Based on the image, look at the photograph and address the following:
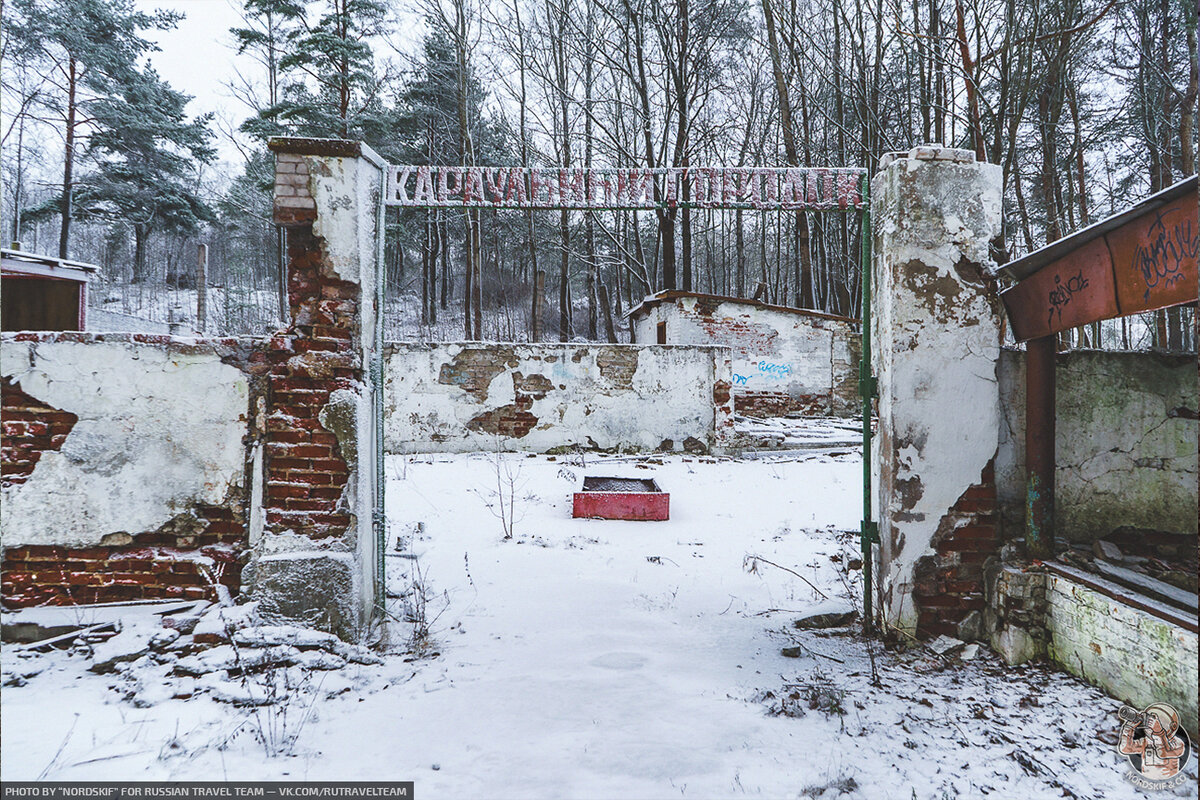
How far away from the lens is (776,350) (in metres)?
15.9

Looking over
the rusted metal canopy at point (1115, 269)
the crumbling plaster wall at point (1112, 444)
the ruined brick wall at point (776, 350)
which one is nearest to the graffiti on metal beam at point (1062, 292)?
the rusted metal canopy at point (1115, 269)

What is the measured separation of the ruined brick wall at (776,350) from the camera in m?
15.7

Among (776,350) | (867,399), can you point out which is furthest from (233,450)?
(776,350)

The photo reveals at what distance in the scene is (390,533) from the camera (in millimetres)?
6008

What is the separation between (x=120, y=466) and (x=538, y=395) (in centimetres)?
767

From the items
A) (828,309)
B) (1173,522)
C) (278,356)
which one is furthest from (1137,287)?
(828,309)

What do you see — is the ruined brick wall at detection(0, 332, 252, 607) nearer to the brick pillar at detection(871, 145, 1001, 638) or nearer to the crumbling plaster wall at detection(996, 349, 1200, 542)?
the brick pillar at detection(871, 145, 1001, 638)

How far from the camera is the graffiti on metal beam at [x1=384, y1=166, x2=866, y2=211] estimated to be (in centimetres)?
388

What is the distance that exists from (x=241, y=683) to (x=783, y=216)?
2694 cm

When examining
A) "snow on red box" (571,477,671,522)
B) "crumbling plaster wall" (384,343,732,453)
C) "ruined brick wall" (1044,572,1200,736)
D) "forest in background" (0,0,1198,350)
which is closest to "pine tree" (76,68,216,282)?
"forest in background" (0,0,1198,350)

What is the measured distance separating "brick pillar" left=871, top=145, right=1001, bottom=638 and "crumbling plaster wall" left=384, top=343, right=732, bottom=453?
741 centimetres

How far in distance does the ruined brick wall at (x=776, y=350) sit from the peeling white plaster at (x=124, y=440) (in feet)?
42.0

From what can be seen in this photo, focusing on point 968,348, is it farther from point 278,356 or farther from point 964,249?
point 278,356

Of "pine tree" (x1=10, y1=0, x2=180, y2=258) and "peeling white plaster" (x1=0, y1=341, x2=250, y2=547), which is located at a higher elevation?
"pine tree" (x1=10, y1=0, x2=180, y2=258)
